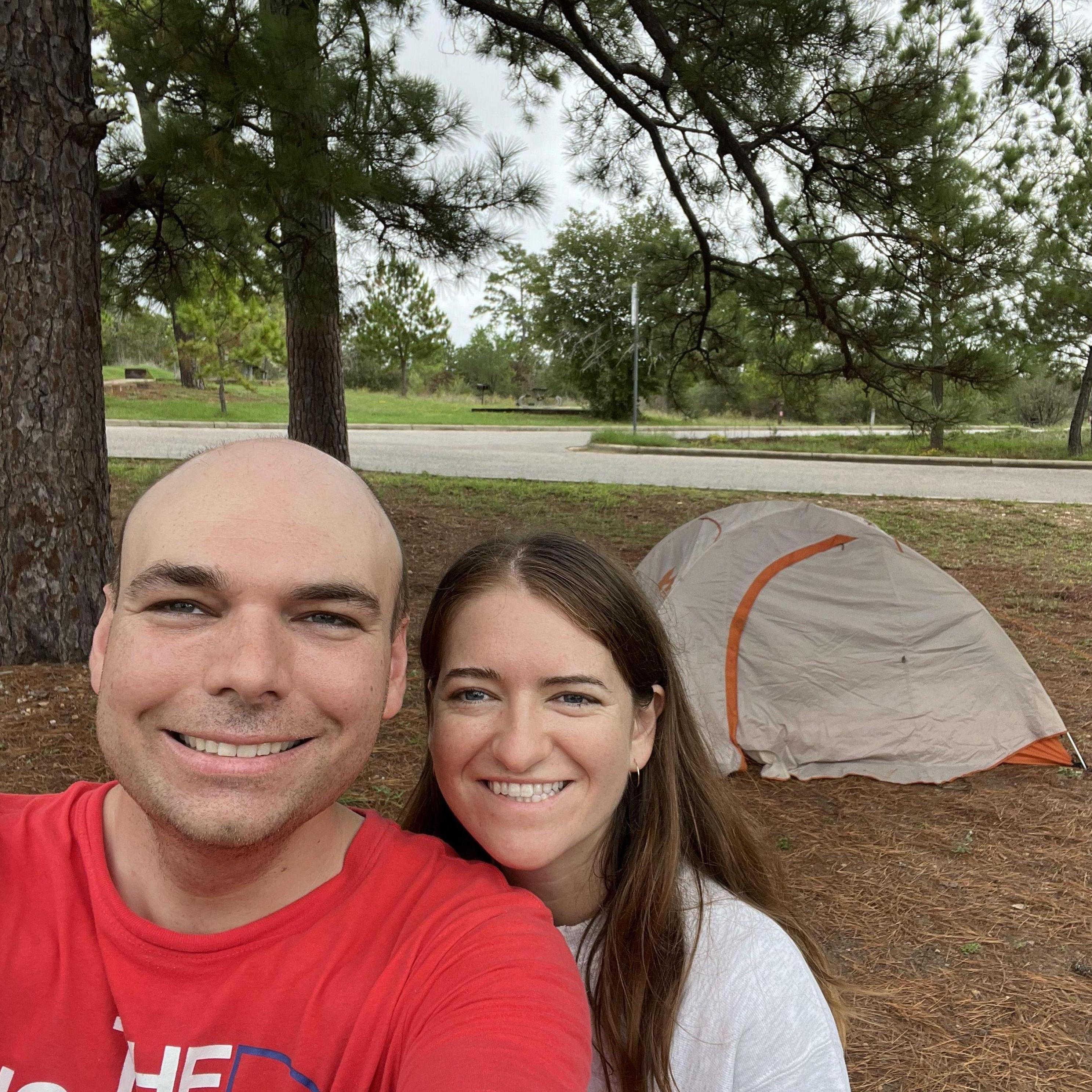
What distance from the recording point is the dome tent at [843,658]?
453cm

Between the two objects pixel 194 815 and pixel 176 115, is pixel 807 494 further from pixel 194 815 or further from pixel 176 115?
pixel 194 815

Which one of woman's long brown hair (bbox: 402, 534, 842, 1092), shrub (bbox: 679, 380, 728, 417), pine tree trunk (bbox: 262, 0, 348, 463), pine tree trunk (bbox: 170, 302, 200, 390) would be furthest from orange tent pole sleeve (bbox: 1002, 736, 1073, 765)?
shrub (bbox: 679, 380, 728, 417)

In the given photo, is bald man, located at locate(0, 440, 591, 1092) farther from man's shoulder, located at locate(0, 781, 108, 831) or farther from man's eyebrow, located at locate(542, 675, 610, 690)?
man's eyebrow, located at locate(542, 675, 610, 690)

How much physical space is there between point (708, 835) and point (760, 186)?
5.80 m

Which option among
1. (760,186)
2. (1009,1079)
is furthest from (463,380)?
(1009,1079)

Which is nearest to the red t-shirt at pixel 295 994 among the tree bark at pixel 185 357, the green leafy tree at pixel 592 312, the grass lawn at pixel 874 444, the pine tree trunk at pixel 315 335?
the pine tree trunk at pixel 315 335

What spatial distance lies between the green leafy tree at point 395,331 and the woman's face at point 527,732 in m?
4.97

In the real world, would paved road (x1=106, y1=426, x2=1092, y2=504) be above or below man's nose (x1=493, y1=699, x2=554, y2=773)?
below

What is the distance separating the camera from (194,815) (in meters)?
1.12

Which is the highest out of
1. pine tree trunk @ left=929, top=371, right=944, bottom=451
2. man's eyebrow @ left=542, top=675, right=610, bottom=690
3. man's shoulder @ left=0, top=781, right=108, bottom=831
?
pine tree trunk @ left=929, top=371, right=944, bottom=451

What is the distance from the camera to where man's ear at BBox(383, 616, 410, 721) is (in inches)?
50.7

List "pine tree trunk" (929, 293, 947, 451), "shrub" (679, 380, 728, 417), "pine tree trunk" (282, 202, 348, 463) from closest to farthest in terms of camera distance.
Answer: "pine tree trunk" (282, 202, 348, 463)
"pine tree trunk" (929, 293, 947, 451)
"shrub" (679, 380, 728, 417)

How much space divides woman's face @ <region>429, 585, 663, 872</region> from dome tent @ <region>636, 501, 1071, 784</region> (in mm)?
2990

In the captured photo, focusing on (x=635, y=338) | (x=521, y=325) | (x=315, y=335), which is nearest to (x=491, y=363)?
(x=521, y=325)
